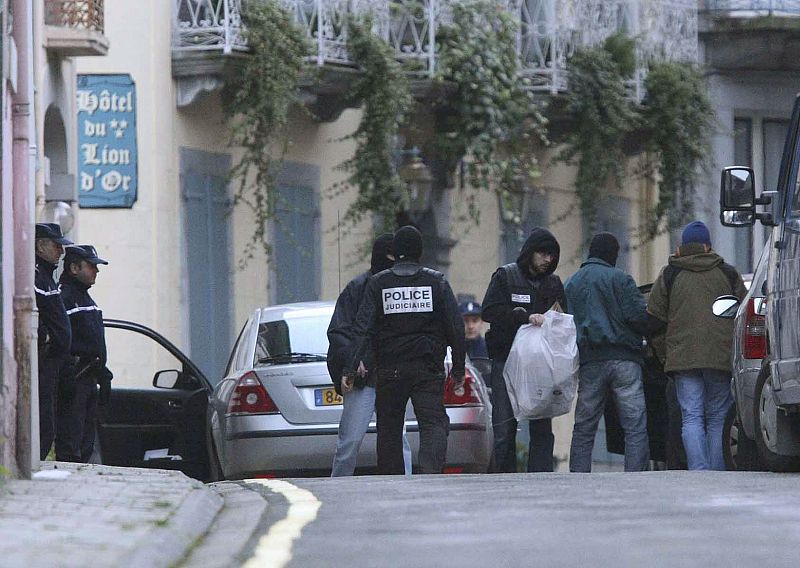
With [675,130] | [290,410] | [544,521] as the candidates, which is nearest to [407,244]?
[290,410]

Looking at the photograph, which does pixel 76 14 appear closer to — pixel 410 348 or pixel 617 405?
pixel 617 405

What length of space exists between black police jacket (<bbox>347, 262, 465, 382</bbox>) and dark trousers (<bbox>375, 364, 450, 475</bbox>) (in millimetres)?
78

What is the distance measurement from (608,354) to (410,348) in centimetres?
183

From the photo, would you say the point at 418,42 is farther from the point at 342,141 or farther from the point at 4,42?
the point at 4,42

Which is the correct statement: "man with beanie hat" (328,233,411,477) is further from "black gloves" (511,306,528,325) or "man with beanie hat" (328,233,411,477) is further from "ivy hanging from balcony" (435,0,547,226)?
"ivy hanging from balcony" (435,0,547,226)

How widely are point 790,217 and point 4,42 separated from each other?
14.6ft

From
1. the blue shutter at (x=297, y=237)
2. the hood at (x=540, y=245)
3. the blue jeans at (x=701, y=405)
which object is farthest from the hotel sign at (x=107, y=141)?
the blue jeans at (x=701, y=405)

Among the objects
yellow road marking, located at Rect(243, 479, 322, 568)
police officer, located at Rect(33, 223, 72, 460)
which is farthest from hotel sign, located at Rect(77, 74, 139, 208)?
yellow road marking, located at Rect(243, 479, 322, 568)

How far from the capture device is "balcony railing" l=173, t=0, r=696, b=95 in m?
23.0

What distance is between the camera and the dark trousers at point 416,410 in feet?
45.8

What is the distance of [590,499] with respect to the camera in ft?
35.0

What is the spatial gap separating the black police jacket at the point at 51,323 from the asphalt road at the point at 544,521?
8.48 feet

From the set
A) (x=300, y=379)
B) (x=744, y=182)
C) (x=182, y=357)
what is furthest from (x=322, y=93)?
(x=744, y=182)

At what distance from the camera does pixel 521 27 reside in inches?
1059
